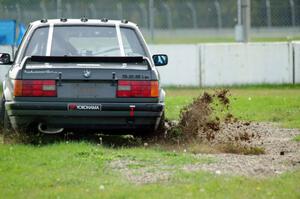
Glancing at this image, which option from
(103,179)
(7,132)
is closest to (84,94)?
(7,132)

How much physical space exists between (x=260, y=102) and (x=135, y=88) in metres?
7.06

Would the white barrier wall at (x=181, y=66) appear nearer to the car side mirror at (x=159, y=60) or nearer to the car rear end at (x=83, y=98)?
the car side mirror at (x=159, y=60)

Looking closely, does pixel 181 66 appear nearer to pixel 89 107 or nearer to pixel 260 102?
pixel 260 102

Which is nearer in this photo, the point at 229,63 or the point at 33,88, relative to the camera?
the point at 33,88

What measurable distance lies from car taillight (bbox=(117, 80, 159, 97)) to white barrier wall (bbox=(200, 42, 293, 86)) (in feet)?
36.4

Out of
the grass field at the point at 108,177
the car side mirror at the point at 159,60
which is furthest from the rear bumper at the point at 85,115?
the car side mirror at the point at 159,60

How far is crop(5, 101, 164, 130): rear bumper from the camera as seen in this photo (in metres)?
9.73

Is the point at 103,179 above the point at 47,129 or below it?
below

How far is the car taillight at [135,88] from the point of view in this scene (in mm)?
9828

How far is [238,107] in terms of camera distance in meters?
15.7

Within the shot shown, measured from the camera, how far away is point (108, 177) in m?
8.09

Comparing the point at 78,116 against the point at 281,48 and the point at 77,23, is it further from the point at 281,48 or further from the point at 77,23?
the point at 281,48

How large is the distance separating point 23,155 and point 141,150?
1.33m

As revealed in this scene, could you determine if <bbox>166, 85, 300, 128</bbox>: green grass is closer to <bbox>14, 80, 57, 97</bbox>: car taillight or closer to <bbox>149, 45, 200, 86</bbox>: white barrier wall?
<bbox>149, 45, 200, 86</bbox>: white barrier wall
